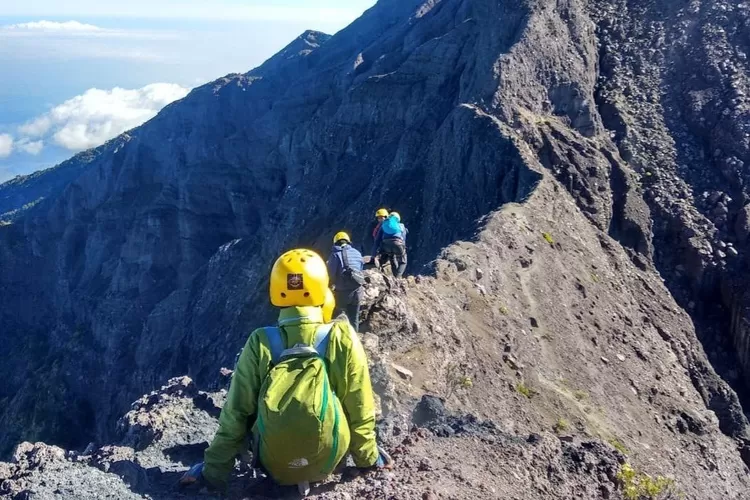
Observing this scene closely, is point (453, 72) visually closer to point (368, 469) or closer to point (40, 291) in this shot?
point (368, 469)

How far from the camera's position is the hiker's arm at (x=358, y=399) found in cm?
703

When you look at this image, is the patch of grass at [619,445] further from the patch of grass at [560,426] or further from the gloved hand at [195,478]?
the gloved hand at [195,478]

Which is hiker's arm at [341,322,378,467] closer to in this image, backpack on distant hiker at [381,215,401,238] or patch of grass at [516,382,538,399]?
backpack on distant hiker at [381,215,401,238]

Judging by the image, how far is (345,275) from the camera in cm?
1303

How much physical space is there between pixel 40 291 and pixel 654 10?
80.4 metres

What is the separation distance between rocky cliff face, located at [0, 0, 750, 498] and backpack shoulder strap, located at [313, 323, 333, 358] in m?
9.75

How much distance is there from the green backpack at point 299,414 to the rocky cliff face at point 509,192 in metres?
9.65

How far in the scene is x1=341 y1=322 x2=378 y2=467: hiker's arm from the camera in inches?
277

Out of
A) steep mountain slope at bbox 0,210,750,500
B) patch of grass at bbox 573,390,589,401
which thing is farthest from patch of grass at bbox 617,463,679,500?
patch of grass at bbox 573,390,589,401

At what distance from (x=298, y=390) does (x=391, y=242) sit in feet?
38.2

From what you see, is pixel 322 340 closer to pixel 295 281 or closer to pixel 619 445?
pixel 295 281

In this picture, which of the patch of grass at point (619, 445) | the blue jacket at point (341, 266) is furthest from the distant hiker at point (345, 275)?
the patch of grass at point (619, 445)

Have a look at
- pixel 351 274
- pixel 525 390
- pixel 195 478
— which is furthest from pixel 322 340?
pixel 525 390

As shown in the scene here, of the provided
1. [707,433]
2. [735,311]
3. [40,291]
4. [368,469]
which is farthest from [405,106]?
[40,291]
